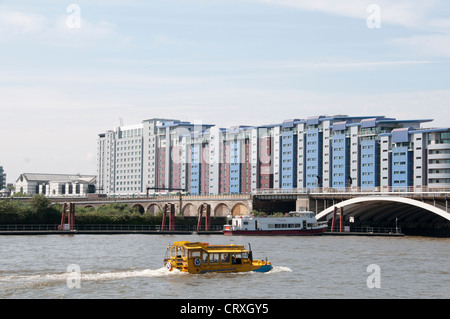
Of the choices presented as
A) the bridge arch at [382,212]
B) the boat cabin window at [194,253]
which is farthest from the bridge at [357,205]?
the boat cabin window at [194,253]

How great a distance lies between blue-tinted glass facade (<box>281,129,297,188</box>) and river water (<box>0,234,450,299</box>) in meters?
92.5

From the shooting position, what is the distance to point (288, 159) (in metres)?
172

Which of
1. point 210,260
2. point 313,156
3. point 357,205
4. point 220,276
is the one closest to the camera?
point 220,276

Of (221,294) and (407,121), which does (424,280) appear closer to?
(221,294)

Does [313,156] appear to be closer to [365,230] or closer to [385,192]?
[365,230]

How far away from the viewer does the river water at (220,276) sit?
147ft

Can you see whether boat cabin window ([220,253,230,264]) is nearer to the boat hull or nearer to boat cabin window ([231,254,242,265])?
boat cabin window ([231,254,242,265])

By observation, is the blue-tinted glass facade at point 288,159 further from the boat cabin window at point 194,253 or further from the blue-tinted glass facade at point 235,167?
the boat cabin window at point 194,253

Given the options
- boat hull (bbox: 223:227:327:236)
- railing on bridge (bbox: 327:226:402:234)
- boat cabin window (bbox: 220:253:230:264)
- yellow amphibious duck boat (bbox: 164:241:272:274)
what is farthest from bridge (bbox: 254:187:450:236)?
boat cabin window (bbox: 220:253:230:264)

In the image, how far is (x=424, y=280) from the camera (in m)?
52.7

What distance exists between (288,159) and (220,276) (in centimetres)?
12076

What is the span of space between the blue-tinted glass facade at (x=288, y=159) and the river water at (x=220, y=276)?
92.5 m

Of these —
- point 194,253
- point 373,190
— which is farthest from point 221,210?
point 194,253

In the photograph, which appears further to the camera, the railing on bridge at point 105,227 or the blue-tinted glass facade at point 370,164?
the blue-tinted glass facade at point 370,164
